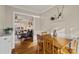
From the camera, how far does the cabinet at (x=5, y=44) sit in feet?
5.19

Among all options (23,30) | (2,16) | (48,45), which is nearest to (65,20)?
(48,45)

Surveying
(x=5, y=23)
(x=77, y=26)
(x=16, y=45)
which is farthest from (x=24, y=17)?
(x=77, y=26)

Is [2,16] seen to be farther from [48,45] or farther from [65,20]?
[65,20]

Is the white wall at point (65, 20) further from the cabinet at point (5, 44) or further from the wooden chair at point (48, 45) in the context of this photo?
the cabinet at point (5, 44)

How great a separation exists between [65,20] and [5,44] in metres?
0.87

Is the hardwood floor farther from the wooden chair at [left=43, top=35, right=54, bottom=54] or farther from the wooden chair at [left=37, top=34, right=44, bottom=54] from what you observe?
the wooden chair at [left=43, top=35, right=54, bottom=54]

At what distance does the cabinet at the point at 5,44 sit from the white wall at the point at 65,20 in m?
0.48

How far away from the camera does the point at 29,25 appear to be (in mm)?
1620

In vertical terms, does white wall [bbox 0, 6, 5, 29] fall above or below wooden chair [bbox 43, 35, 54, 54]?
above

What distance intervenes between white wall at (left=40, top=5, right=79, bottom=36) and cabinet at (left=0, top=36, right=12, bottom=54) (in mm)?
483

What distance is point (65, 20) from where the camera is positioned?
1.60 m

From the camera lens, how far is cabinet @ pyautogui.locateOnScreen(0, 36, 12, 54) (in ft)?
5.19

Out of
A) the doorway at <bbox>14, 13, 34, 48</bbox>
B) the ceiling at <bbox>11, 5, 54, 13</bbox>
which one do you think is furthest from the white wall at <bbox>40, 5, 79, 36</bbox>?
the doorway at <bbox>14, 13, 34, 48</bbox>

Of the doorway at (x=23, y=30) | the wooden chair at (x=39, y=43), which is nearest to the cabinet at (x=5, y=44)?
the doorway at (x=23, y=30)
